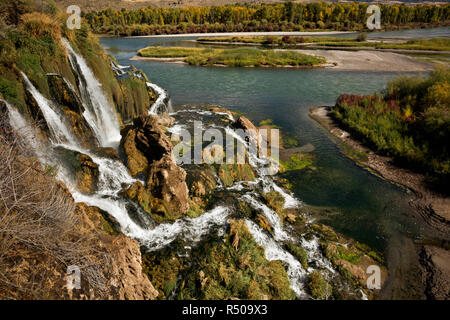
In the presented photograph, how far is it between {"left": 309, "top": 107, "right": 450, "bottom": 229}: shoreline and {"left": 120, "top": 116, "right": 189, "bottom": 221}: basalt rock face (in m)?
14.8

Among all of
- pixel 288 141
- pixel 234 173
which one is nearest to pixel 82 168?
pixel 234 173

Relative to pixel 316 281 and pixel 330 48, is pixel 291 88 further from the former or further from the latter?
pixel 330 48

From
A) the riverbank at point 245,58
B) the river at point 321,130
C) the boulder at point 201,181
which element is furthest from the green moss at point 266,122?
the riverbank at point 245,58

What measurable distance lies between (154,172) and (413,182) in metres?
18.0

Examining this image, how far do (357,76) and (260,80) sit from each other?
61.3 feet

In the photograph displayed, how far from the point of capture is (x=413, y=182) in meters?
17.7

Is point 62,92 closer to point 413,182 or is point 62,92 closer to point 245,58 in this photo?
point 413,182

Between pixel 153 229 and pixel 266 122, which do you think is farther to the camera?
pixel 266 122

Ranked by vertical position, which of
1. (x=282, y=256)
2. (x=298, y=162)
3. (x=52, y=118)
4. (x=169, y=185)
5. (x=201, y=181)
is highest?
(x=52, y=118)

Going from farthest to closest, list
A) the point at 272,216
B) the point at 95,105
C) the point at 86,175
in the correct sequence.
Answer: the point at 95,105 < the point at 272,216 < the point at 86,175

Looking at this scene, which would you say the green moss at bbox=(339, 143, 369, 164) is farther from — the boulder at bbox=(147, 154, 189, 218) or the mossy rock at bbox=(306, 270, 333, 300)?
the boulder at bbox=(147, 154, 189, 218)

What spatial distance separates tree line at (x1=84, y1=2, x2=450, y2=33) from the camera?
391ft

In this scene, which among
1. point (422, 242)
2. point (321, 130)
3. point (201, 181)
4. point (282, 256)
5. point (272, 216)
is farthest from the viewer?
point (321, 130)

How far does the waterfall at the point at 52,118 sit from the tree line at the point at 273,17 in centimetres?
11654
